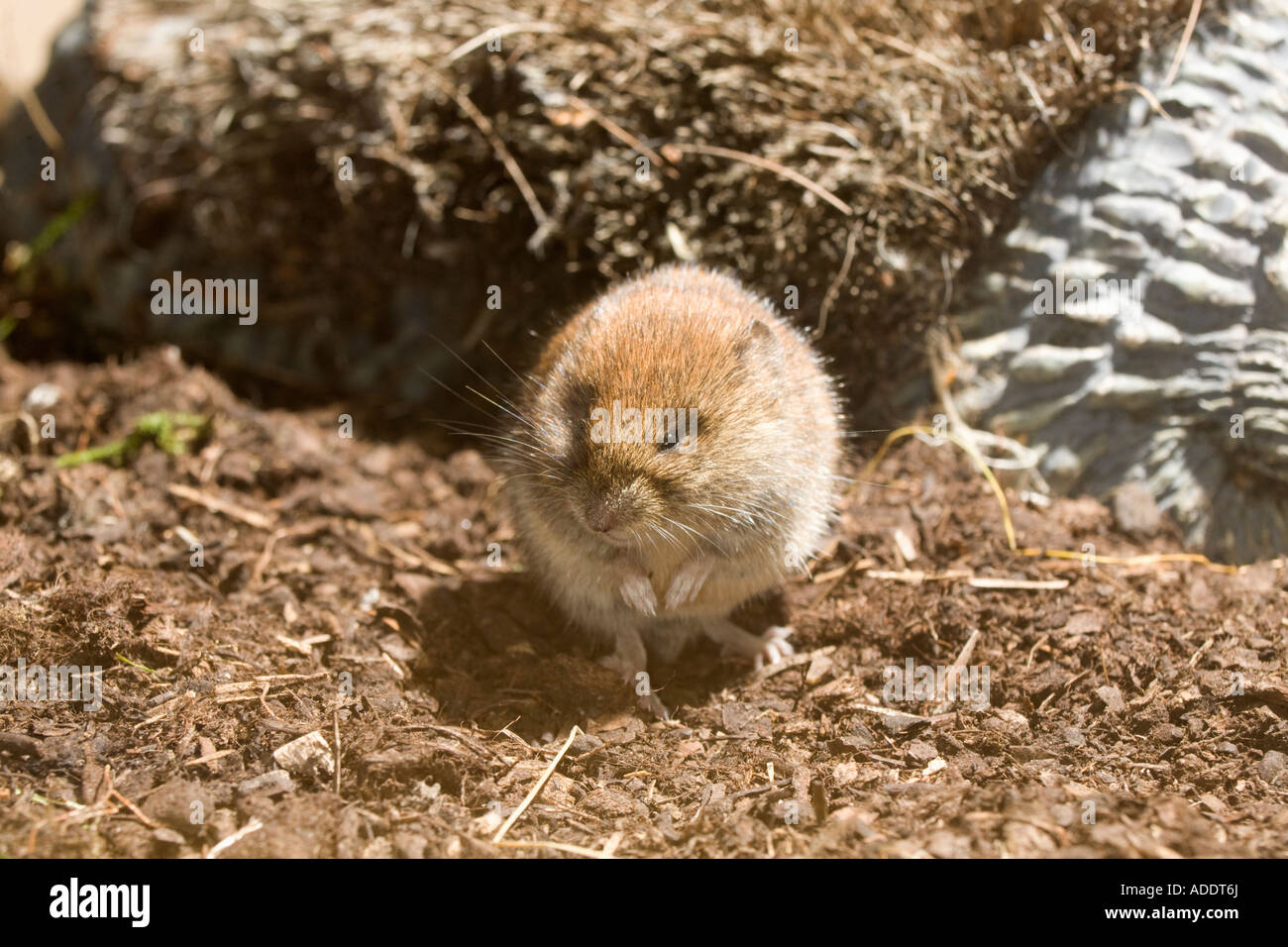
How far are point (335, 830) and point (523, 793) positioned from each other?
26.5 inches

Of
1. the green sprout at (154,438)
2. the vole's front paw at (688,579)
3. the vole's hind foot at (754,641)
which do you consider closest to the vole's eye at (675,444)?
the vole's front paw at (688,579)

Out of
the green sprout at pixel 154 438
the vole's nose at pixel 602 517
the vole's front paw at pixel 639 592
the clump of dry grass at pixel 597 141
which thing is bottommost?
the vole's front paw at pixel 639 592

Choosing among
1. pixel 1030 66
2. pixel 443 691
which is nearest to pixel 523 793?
pixel 443 691

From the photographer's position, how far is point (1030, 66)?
4.94 metres

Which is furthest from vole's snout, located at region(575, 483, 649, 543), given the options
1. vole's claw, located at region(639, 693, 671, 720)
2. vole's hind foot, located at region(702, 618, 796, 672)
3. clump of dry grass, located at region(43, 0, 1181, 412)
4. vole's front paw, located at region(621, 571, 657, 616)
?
clump of dry grass, located at region(43, 0, 1181, 412)

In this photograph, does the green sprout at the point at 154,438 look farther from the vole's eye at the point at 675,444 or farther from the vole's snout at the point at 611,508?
the vole's eye at the point at 675,444

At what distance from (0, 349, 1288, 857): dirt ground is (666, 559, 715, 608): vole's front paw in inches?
18.5

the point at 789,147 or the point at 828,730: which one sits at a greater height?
the point at 789,147

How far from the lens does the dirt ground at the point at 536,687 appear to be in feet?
10.3

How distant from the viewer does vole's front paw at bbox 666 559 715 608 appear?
414 centimetres

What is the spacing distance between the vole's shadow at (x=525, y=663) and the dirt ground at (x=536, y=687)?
Answer: 0.02 meters
